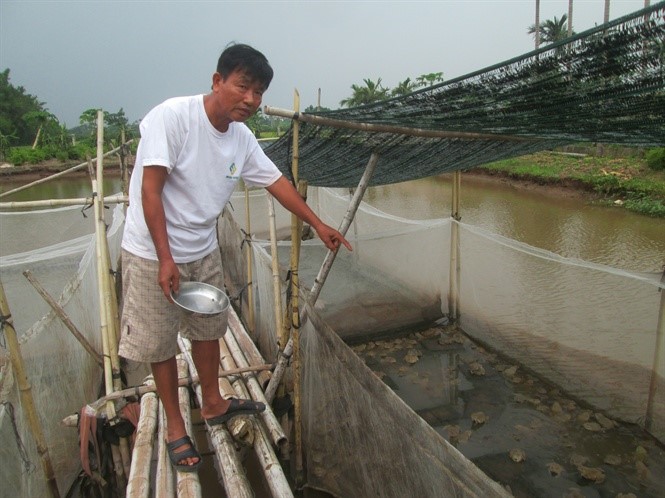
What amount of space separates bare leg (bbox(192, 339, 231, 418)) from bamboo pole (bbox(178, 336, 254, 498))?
94mm

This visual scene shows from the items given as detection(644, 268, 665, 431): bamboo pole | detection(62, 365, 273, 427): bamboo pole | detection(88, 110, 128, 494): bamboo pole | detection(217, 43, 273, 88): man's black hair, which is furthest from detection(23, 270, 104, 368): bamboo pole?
detection(644, 268, 665, 431): bamboo pole

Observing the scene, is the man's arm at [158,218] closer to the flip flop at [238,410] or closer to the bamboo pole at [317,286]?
the flip flop at [238,410]

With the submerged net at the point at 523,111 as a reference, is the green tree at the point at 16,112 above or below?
above

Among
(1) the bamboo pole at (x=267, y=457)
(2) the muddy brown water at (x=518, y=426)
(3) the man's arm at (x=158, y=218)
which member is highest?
(3) the man's arm at (x=158, y=218)

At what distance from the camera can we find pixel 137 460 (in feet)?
6.35

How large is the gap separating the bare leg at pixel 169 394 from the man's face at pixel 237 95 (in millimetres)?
1077

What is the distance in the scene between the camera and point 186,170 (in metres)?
1.71

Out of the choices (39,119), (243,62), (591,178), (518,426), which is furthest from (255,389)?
(39,119)

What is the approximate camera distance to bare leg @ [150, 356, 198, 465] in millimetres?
1915

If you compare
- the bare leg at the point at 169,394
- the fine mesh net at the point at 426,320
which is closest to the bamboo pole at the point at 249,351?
the fine mesh net at the point at 426,320

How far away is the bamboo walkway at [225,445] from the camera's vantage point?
1.79 meters

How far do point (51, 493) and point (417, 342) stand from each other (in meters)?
3.36

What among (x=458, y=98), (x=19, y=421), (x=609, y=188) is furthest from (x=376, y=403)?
(x=609, y=188)

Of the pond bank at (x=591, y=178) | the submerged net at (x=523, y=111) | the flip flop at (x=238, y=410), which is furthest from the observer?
the pond bank at (x=591, y=178)
